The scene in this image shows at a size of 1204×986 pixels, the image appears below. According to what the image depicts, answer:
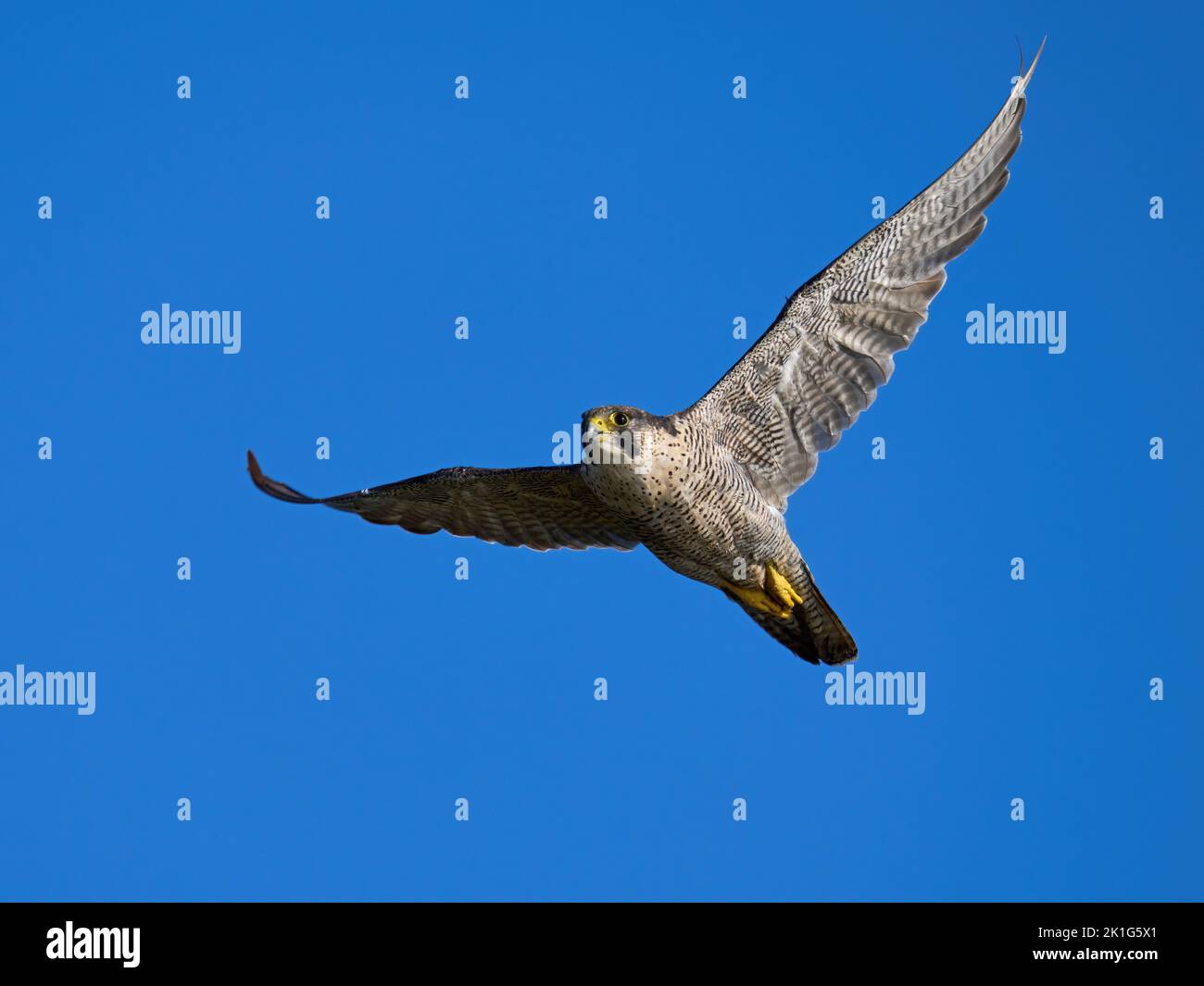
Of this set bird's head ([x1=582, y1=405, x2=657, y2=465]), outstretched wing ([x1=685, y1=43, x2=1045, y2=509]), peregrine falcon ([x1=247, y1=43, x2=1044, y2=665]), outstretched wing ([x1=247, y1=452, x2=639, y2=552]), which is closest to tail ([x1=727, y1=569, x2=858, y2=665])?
peregrine falcon ([x1=247, y1=43, x2=1044, y2=665])

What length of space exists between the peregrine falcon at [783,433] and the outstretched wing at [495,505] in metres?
0.03

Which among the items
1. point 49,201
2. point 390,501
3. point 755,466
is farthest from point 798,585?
point 49,201

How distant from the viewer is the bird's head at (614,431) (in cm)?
1448

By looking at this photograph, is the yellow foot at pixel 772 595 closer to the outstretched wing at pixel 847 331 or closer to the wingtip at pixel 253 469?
the outstretched wing at pixel 847 331

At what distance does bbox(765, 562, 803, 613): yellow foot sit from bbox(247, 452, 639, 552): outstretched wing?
1.25m

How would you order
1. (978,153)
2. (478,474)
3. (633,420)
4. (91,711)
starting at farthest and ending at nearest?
(91,711) < (478,474) < (978,153) < (633,420)

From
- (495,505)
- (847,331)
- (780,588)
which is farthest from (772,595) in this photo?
(495,505)

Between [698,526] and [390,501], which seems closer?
[698,526]

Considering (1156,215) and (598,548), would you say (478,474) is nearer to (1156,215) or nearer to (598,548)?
(598,548)

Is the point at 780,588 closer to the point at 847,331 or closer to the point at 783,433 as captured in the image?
the point at 783,433

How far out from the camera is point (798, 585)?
53.5ft

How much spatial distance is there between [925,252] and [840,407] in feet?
5.13

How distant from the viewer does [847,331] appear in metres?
16.0

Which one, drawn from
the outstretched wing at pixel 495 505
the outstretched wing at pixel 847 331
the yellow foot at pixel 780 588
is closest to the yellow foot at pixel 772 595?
the yellow foot at pixel 780 588
